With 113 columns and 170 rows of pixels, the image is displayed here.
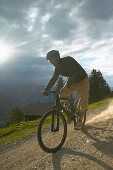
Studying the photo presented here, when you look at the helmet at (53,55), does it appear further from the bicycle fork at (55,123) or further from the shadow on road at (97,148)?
the shadow on road at (97,148)

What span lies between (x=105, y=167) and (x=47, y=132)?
1.83m

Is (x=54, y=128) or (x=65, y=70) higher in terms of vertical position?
(x=65, y=70)

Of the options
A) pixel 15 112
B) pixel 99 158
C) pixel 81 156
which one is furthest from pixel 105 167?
pixel 15 112

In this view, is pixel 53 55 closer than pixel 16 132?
Yes

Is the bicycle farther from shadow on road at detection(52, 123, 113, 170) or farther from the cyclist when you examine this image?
the cyclist

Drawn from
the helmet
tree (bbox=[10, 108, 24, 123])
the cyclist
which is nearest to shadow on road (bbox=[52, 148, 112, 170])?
the cyclist

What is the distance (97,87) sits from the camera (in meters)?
55.4

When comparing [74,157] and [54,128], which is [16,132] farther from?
[74,157]

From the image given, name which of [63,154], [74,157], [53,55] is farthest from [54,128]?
[53,55]

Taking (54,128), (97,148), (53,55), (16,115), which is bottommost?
(16,115)

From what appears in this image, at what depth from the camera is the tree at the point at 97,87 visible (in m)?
54.8

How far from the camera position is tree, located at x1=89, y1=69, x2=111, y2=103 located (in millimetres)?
54844

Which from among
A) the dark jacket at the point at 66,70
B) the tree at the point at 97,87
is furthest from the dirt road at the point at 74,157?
the tree at the point at 97,87

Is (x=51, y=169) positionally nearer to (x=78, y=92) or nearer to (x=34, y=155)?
(x=34, y=155)
